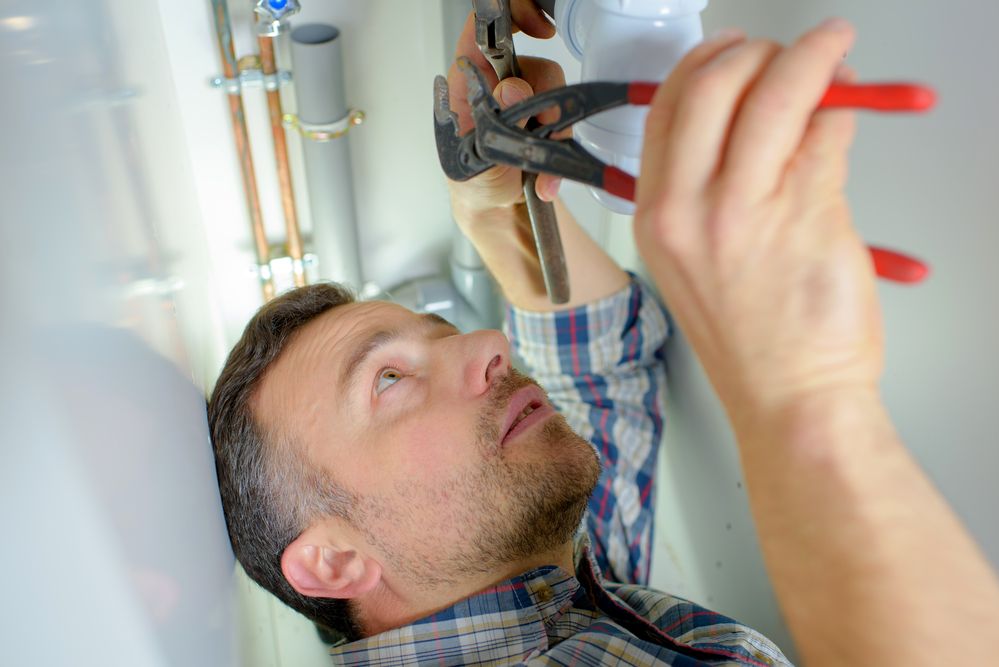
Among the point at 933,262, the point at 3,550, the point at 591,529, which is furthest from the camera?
the point at 591,529

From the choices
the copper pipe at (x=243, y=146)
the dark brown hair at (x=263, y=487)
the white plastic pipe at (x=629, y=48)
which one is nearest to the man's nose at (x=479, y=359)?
the dark brown hair at (x=263, y=487)

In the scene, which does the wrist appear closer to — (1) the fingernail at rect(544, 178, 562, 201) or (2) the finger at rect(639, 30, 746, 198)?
(2) the finger at rect(639, 30, 746, 198)

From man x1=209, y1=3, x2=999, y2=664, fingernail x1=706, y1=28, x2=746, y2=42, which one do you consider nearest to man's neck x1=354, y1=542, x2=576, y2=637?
man x1=209, y1=3, x2=999, y2=664

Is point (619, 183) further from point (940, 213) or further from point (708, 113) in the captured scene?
point (940, 213)

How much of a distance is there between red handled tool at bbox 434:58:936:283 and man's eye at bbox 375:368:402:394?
263 millimetres

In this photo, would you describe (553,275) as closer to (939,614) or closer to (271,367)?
(271,367)

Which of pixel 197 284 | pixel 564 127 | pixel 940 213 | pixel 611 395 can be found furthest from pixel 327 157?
pixel 940 213

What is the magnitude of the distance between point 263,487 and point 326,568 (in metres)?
0.11

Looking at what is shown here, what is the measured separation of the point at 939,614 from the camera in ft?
1.36

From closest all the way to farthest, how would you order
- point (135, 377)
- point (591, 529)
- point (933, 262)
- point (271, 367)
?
1. point (135, 377)
2. point (933, 262)
3. point (271, 367)
4. point (591, 529)

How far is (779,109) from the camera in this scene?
1.29 ft

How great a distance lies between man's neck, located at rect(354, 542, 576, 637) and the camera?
891 mm

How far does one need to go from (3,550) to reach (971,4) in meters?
0.74

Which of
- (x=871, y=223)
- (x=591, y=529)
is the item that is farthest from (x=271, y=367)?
(x=871, y=223)
